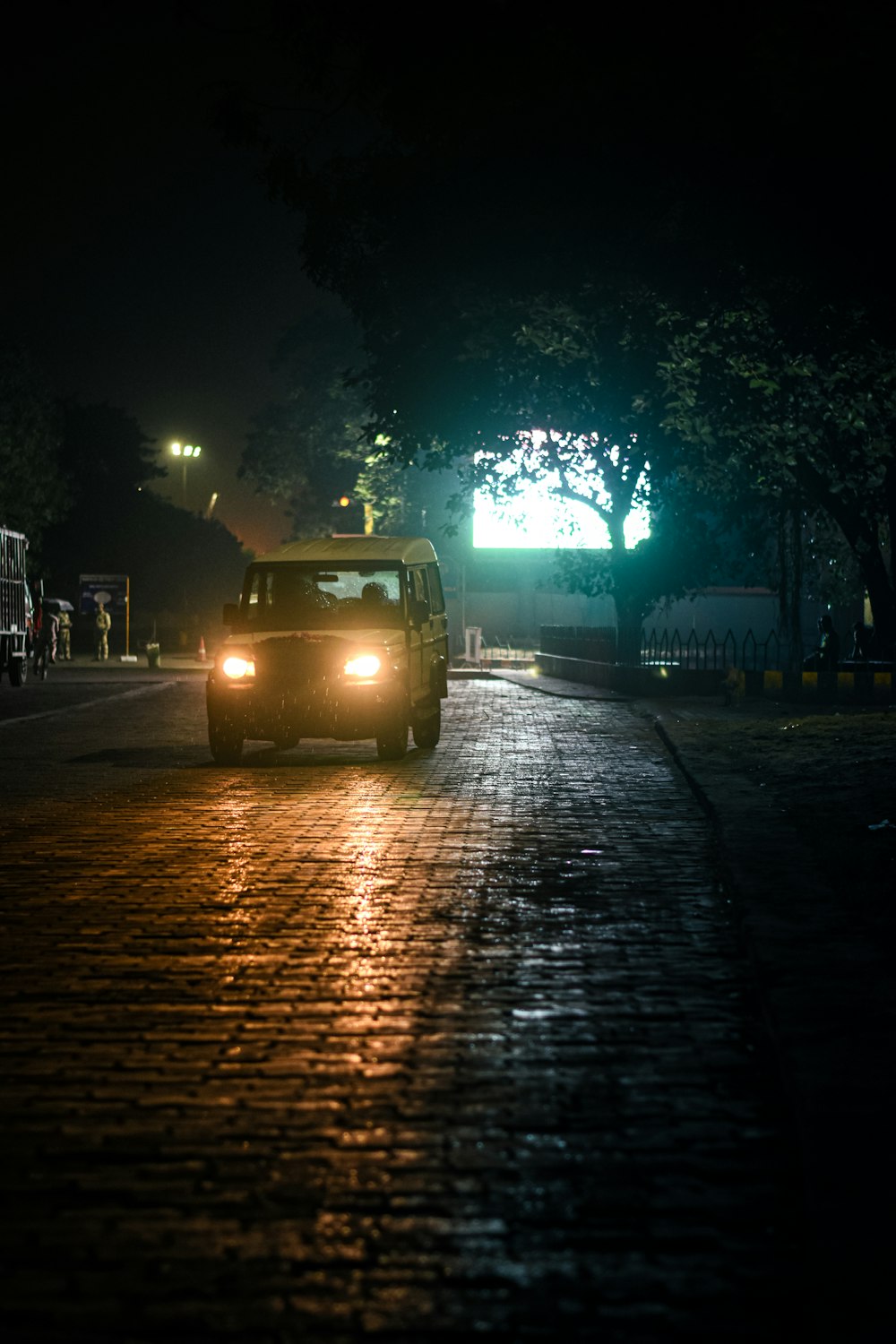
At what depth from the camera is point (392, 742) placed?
1838 centimetres

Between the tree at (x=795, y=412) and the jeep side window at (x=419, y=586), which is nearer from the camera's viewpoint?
the jeep side window at (x=419, y=586)

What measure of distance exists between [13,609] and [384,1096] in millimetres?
34641

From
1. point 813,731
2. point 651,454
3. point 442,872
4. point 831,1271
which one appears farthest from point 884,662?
point 831,1271

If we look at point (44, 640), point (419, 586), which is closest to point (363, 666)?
point (419, 586)

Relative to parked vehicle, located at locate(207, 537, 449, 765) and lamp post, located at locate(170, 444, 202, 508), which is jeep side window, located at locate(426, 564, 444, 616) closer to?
parked vehicle, located at locate(207, 537, 449, 765)

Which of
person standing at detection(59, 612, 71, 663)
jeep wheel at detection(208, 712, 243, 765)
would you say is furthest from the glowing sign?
jeep wheel at detection(208, 712, 243, 765)

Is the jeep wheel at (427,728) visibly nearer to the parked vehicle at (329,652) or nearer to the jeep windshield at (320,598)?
the parked vehicle at (329,652)

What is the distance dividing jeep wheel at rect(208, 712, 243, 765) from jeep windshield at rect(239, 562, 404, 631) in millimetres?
1334

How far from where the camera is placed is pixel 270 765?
725 inches

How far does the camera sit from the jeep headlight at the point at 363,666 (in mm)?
17922

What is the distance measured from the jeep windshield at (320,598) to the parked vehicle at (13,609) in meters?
19.2

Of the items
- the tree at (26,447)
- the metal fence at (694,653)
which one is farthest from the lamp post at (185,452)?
the metal fence at (694,653)

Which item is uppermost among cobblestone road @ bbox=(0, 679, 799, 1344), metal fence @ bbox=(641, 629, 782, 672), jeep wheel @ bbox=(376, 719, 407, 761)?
metal fence @ bbox=(641, 629, 782, 672)

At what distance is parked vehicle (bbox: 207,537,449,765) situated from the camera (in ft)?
58.9
